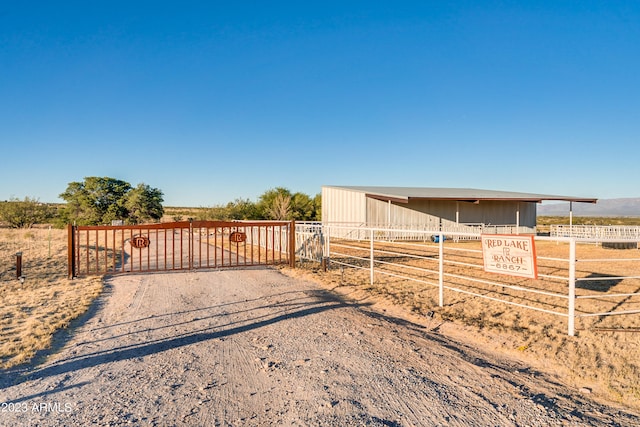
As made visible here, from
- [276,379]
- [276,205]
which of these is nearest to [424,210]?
[276,205]

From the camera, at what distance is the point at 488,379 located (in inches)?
164

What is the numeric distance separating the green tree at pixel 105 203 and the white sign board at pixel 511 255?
48477 millimetres

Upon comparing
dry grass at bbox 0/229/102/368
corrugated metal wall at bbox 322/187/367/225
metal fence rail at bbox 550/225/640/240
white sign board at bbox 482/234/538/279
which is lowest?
dry grass at bbox 0/229/102/368

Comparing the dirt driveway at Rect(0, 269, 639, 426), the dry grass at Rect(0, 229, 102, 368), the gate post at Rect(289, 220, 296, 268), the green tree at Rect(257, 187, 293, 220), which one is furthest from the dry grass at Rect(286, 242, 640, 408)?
the green tree at Rect(257, 187, 293, 220)

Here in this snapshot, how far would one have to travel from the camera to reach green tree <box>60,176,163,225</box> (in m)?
47.4

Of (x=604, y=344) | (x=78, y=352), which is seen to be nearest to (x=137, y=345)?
(x=78, y=352)

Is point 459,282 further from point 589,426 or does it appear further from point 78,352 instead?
point 78,352

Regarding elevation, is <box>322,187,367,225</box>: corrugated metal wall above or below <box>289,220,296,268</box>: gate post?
above

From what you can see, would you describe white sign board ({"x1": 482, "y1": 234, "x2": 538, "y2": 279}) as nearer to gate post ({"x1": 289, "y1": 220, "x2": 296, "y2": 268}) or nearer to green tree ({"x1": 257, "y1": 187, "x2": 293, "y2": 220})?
gate post ({"x1": 289, "y1": 220, "x2": 296, "y2": 268})

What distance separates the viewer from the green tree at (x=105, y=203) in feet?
156

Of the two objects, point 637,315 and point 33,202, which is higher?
point 33,202

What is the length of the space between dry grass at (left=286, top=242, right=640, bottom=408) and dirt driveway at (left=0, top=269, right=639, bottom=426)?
0.44 meters

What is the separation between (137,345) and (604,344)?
631 centimetres

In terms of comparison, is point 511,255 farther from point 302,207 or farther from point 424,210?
point 302,207
